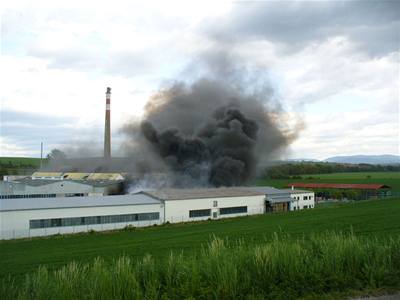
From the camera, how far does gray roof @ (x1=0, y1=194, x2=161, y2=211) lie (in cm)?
3534

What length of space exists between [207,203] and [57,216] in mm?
17598

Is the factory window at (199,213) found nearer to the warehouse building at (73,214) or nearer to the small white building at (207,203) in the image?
the small white building at (207,203)

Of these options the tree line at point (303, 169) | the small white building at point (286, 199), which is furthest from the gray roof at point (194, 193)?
the tree line at point (303, 169)

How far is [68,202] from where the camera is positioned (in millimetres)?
38969

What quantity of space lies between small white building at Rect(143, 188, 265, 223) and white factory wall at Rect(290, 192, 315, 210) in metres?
7.03

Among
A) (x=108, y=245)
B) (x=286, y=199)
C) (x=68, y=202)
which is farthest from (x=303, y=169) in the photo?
(x=108, y=245)

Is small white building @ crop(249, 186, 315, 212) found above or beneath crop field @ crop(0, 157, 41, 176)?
beneath

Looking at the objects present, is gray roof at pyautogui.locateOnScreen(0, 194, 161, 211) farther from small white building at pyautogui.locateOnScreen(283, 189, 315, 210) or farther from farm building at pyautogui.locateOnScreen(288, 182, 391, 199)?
farm building at pyautogui.locateOnScreen(288, 182, 391, 199)

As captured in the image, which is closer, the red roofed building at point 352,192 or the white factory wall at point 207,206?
the white factory wall at point 207,206

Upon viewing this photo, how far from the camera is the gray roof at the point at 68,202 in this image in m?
35.3

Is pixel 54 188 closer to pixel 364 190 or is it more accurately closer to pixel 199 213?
pixel 199 213

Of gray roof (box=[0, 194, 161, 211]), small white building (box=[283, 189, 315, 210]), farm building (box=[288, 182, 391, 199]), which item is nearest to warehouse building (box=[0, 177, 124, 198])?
gray roof (box=[0, 194, 161, 211])

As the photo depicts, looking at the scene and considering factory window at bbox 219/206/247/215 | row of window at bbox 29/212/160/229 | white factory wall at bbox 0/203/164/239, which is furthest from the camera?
factory window at bbox 219/206/247/215

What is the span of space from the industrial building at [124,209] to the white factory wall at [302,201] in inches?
101
